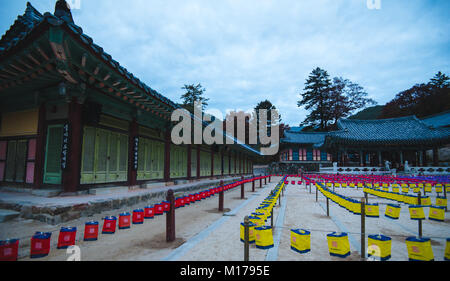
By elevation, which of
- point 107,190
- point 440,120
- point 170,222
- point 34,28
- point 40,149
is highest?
point 440,120

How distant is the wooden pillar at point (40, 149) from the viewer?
7.07 meters

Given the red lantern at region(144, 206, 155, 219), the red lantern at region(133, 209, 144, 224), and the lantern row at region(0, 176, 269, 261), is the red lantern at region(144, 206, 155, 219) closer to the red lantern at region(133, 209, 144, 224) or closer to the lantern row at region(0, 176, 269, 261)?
the lantern row at region(0, 176, 269, 261)

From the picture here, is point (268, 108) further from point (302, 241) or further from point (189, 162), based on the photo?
point (302, 241)

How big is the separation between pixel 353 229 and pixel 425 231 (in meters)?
1.62

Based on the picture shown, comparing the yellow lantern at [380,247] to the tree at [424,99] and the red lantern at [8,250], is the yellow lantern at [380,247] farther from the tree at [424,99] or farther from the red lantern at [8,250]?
the tree at [424,99]

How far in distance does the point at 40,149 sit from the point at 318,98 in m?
59.2

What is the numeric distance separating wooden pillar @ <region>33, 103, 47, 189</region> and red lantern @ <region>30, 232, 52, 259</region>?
14.6 feet

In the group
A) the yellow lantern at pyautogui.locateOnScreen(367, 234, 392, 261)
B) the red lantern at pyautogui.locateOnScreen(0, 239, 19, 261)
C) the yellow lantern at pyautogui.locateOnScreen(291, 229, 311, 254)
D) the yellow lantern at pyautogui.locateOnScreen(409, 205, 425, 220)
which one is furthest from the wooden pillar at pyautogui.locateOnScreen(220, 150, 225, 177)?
the red lantern at pyautogui.locateOnScreen(0, 239, 19, 261)

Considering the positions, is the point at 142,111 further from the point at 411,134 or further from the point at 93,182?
the point at 411,134

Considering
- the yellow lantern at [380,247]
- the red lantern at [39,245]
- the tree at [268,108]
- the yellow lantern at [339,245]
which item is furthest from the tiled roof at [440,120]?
the red lantern at [39,245]

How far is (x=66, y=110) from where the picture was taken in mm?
6996

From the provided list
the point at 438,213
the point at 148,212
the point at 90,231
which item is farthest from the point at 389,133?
the point at 90,231

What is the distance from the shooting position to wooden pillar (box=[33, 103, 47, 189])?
278 inches
